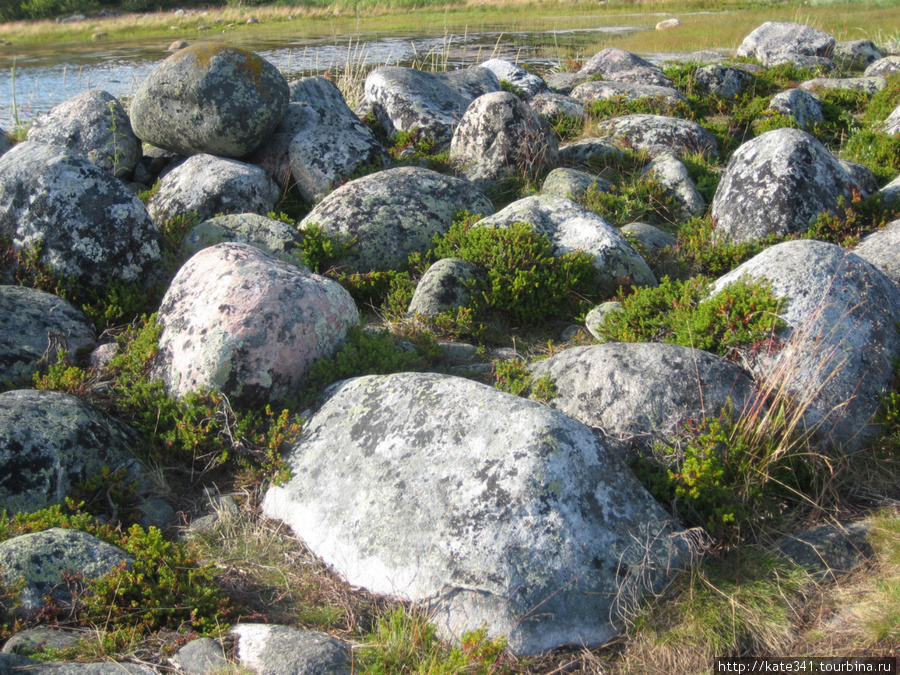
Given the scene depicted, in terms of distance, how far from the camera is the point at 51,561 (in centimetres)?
378

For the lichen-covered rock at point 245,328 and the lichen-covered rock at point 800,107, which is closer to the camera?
the lichen-covered rock at point 245,328

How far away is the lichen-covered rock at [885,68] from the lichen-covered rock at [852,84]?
4.65ft

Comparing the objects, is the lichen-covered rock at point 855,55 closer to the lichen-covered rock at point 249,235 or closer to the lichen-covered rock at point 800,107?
the lichen-covered rock at point 800,107

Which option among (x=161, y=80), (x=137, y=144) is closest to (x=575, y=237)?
(x=161, y=80)

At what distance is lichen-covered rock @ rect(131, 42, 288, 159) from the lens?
8789 millimetres

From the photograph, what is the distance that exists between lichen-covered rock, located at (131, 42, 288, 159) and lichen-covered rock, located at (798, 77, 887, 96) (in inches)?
434

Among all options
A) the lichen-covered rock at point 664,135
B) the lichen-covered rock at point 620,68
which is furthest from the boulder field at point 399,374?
the lichen-covered rock at point 620,68

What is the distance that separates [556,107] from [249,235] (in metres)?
7.15

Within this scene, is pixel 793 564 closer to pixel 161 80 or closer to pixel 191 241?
pixel 191 241

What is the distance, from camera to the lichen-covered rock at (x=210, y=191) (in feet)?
27.3

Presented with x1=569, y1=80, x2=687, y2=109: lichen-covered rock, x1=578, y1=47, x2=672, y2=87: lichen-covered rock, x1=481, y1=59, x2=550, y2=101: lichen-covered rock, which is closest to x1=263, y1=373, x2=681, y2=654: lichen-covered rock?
x1=569, y1=80, x2=687, y2=109: lichen-covered rock

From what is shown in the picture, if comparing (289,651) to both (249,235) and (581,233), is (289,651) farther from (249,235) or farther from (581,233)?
(581,233)

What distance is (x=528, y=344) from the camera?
22.2ft

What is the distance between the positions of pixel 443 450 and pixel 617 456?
4.03 feet
